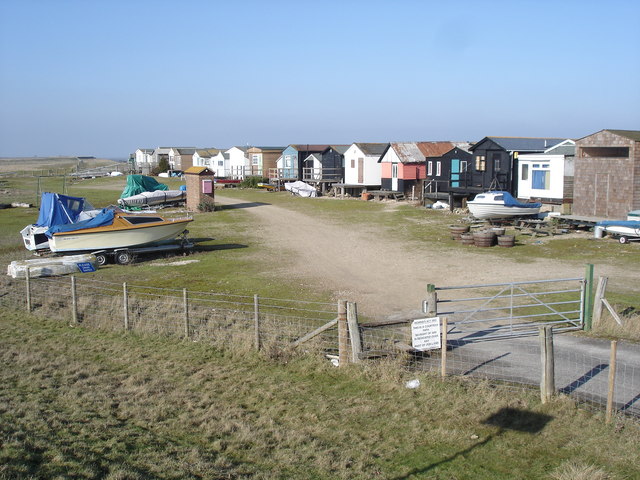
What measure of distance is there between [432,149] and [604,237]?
21.6 meters

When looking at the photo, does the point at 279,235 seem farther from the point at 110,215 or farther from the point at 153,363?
the point at 153,363

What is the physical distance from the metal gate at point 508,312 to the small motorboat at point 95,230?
39.8 feet

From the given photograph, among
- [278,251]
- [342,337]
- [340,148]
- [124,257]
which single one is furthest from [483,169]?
[342,337]

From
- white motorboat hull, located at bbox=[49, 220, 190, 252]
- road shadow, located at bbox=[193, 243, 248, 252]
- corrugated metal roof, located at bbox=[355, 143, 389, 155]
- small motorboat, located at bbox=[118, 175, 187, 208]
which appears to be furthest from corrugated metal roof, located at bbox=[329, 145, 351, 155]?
white motorboat hull, located at bbox=[49, 220, 190, 252]

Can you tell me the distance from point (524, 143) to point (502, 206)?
837 centimetres

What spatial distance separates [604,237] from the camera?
87.4ft

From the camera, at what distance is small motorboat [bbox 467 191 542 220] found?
3136cm

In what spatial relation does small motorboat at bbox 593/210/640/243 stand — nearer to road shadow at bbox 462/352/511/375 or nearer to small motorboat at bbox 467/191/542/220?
small motorboat at bbox 467/191/542/220

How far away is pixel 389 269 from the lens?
22.1 meters

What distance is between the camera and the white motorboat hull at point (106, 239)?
23.9 m

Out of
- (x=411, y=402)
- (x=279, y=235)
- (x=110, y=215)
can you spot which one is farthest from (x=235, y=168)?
(x=411, y=402)

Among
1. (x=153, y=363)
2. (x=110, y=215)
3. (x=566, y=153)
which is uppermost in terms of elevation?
(x=566, y=153)

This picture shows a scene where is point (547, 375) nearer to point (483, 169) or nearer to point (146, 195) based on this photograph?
point (483, 169)

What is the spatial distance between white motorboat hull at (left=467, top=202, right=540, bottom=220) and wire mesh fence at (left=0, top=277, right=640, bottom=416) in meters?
17.7
